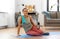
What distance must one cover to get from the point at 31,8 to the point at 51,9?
1.48 m

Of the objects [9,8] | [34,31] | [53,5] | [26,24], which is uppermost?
[53,5]

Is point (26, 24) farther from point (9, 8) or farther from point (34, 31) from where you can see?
point (9, 8)

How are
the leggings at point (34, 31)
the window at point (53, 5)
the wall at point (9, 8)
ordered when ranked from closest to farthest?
the leggings at point (34, 31), the wall at point (9, 8), the window at point (53, 5)

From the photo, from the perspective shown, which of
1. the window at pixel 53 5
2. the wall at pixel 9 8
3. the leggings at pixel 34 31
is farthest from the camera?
the window at pixel 53 5

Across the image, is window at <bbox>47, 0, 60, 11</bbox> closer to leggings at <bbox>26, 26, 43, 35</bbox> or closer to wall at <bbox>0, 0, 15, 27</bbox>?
wall at <bbox>0, 0, 15, 27</bbox>

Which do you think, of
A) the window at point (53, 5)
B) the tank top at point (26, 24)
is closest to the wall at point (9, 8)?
the window at point (53, 5)

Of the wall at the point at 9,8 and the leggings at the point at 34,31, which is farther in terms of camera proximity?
the wall at the point at 9,8

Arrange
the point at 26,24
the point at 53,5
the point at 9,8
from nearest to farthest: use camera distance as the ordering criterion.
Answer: the point at 26,24
the point at 9,8
the point at 53,5

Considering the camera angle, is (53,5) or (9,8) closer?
(9,8)

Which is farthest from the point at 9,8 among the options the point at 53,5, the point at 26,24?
the point at 26,24

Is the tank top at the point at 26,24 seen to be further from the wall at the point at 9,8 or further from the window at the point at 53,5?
the window at the point at 53,5

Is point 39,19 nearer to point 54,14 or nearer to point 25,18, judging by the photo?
point 54,14

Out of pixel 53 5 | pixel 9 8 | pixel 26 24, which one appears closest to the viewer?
pixel 26 24

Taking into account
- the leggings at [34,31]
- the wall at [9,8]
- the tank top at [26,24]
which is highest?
the wall at [9,8]
